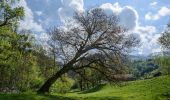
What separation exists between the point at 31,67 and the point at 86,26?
6951cm

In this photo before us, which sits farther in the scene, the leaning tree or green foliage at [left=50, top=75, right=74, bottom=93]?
green foliage at [left=50, top=75, right=74, bottom=93]

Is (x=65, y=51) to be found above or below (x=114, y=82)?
above

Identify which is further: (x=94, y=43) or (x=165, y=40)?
(x=165, y=40)

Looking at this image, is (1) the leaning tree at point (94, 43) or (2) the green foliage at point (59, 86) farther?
(2) the green foliage at point (59, 86)

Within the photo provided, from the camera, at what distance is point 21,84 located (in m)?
Result: 120

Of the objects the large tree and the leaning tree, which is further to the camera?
the large tree

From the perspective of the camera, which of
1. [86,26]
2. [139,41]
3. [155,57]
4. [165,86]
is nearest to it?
[139,41]

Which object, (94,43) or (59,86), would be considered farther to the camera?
(59,86)

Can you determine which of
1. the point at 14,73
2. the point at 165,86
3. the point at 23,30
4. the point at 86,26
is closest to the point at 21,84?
the point at 14,73

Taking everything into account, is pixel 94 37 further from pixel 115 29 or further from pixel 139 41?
pixel 139 41

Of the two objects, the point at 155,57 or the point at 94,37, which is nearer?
the point at 94,37

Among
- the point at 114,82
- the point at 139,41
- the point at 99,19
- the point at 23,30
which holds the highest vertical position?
the point at 23,30

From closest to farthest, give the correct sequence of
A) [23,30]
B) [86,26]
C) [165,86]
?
[86,26], [165,86], [23,30]

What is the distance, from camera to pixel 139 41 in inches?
1914
